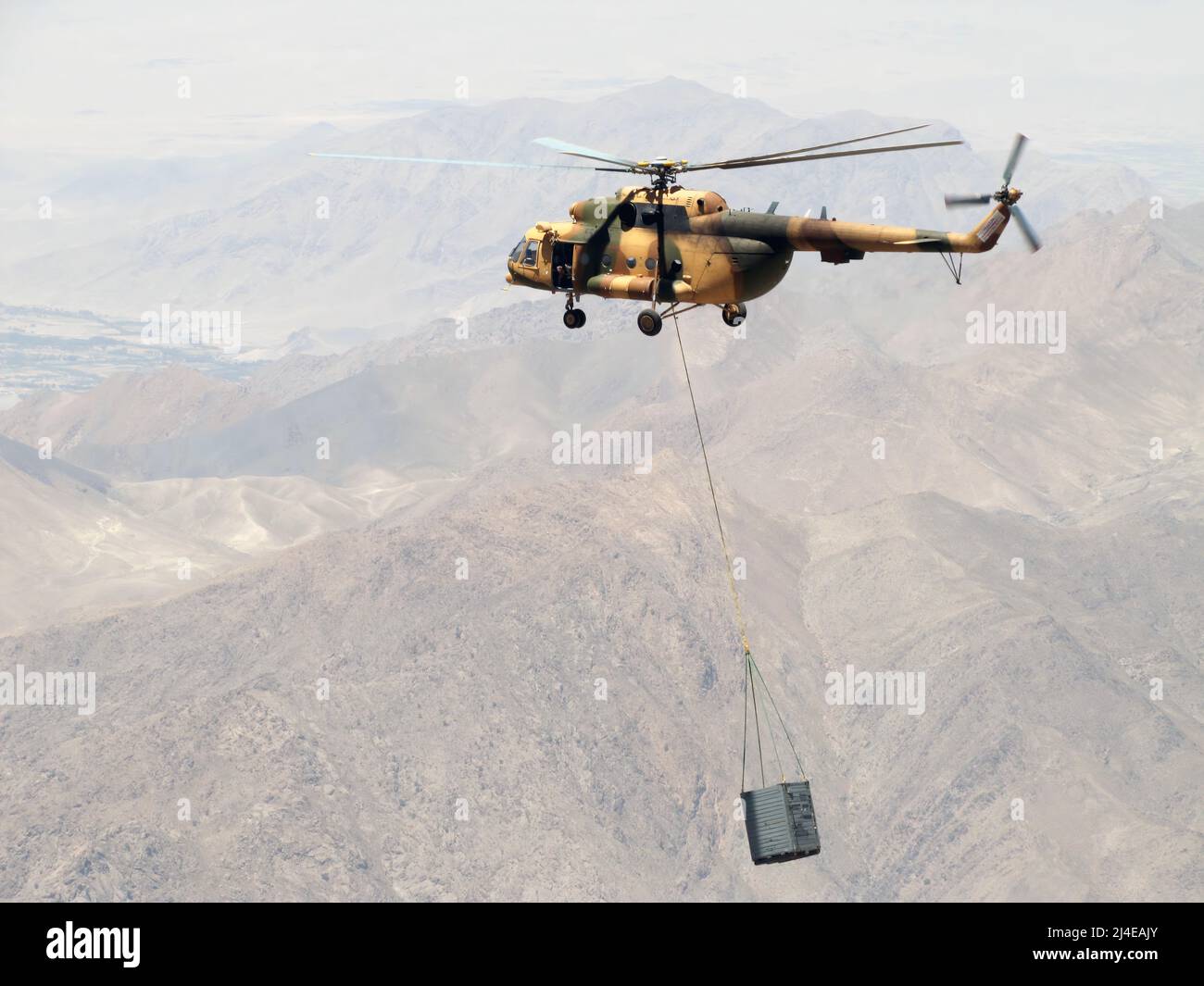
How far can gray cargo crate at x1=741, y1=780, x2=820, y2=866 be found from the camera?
132 ft

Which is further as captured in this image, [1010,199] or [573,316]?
[573,316]

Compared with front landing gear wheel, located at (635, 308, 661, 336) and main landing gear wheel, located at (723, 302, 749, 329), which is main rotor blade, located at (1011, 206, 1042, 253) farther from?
front landing gear wheel, located at (635, 308, 661, 336)

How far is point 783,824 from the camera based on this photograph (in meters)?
40.6

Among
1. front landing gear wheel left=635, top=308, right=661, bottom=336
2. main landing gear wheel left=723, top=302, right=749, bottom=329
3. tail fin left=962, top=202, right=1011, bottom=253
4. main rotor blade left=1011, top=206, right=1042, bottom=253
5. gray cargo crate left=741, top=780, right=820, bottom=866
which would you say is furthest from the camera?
main landing gear wheel left=723, top=302, right=749, bottom=329

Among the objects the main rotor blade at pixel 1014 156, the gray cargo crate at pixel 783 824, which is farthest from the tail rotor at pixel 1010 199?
the gray cargo crate at pixel 783 824

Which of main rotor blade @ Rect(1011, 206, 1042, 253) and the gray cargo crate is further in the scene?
the gray cargo crate

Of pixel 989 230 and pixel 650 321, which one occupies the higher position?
pixel 989 230

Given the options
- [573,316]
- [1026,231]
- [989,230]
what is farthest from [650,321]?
[1026,231]

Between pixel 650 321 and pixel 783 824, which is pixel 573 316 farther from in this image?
pixel 783 824

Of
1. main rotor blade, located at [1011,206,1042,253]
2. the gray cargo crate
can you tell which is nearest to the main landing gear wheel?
main rotor blade, located at [1011,206,1042,253]

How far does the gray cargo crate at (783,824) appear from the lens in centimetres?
4016

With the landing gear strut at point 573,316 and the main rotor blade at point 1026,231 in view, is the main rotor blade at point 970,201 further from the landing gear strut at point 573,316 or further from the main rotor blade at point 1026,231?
the landing gear strut at point 573,316
